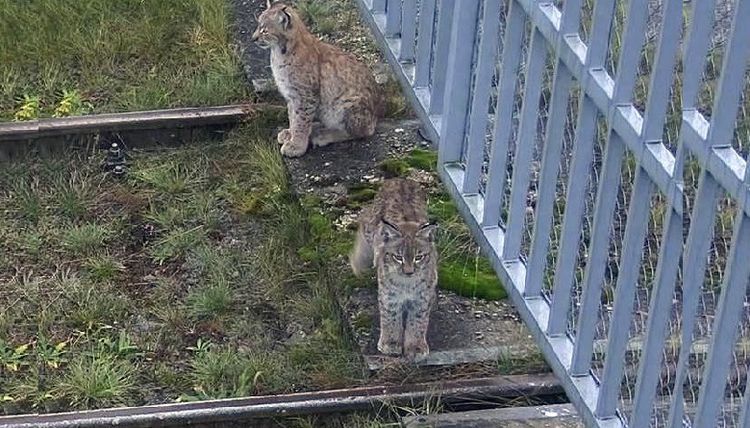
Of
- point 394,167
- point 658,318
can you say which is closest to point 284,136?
point 394,167

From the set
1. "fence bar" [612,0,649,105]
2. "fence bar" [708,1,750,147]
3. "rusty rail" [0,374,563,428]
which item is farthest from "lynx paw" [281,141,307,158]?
"fence bar" [708,1,750,147]

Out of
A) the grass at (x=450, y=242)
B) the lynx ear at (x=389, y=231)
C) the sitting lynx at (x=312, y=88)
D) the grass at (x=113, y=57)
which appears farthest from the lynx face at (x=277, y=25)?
the lynx ear at (x=389, y=231)

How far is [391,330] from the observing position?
5480 millimetres

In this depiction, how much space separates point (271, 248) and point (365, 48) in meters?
1.83

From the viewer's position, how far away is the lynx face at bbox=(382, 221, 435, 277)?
17.6 feet

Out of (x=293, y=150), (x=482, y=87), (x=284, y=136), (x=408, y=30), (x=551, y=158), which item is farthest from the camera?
(x=284, y=136)

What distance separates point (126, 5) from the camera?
8.36 metres

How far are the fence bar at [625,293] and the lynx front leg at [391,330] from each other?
1.53 metres

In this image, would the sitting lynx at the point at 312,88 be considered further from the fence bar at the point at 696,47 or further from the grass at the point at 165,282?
the fence bar at the point at 696,47

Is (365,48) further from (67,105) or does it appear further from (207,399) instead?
(207,399)

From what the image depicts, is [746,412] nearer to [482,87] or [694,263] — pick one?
[694,263]

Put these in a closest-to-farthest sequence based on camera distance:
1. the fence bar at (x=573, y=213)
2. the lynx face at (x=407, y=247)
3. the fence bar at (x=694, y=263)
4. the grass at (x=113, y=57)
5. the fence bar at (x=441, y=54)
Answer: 1. the fence bar at (x=694, y=263)
2. the fence bar at (x=573, y=213)
3. the fence bar at (x=441, y=54)
4. the lynx face at (x=407, y=247)
5. the grass at (x=113, y=57)

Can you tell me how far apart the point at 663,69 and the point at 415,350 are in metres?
2.16

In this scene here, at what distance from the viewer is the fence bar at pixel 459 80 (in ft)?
15.6
